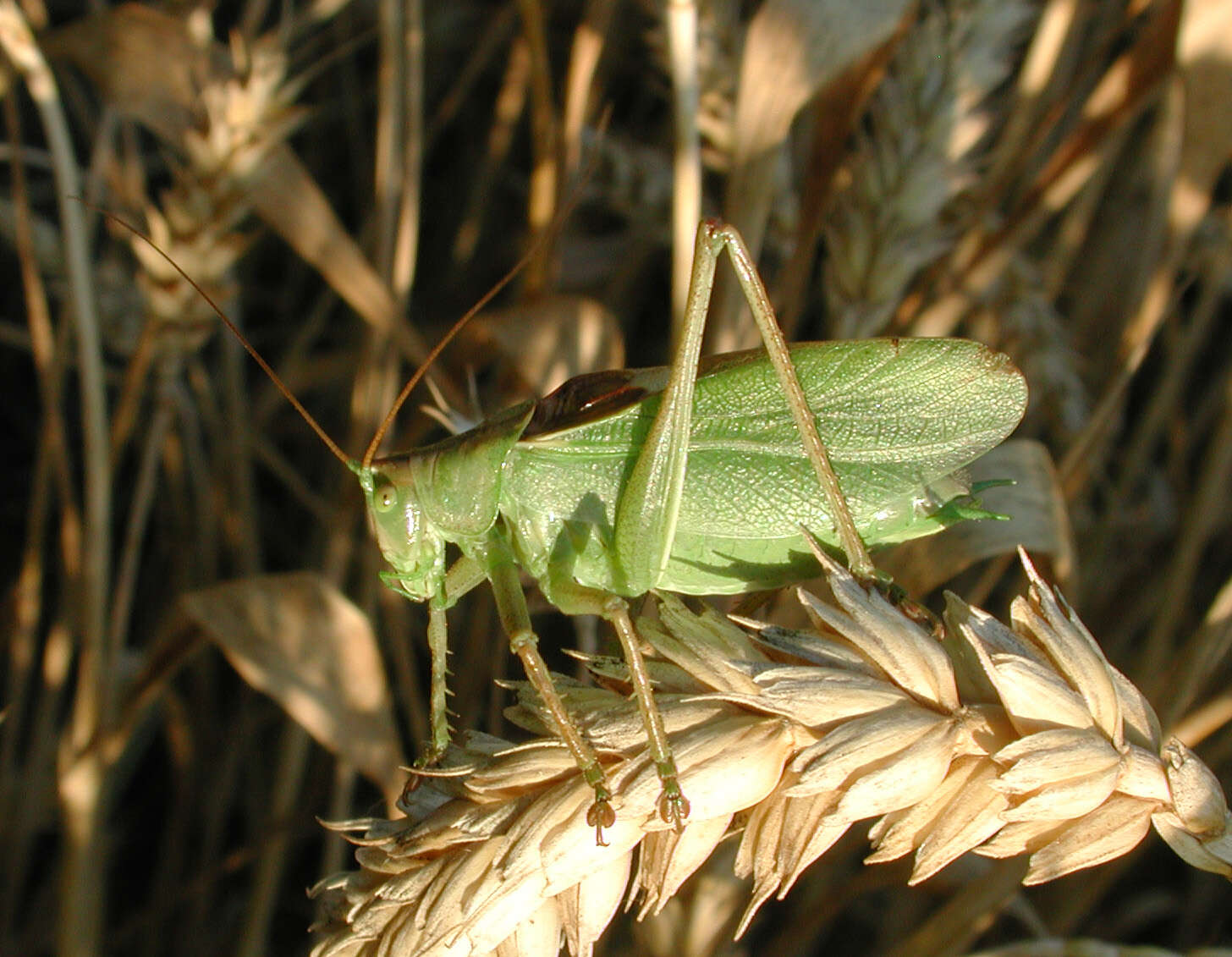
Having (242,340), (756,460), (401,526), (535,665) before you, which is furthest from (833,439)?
(242,340)

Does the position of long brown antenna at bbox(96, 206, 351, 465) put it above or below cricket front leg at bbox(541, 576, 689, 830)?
above

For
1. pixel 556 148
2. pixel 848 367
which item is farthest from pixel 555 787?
pixel 556 148

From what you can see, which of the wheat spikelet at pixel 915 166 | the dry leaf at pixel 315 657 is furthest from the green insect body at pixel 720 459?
the wheat spikelet at pixel 915 166

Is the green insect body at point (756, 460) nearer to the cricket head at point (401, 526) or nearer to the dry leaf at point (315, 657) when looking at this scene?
the cricket head at point (401, 526)

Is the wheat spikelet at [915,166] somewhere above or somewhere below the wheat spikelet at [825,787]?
above

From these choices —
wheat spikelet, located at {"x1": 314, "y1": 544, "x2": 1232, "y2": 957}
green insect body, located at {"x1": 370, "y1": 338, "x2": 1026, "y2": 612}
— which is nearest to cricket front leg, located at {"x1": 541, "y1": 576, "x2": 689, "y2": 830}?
wheat spikelet, located at {"x1": 314, "y1": 544, "x2": 1232, "y2": 957}

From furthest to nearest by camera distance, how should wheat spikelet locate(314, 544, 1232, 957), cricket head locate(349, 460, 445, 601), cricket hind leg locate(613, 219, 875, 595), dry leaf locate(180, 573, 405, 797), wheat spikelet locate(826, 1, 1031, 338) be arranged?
1. wheat spikelet locate(826, 1, 1031, 338)
2. dry leaf locate(180, 573, 405, 797)
3. cricket head locate(349, 460, 445, 601)
4. cricket hind leg locate(613, 219, 875, 595)
5. wheat spikelet locate(314, 544, 1232, 957)

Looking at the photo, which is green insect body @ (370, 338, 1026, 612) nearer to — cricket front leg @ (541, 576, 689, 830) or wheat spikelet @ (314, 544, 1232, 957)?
cricket front leg @ (541, 576, 689, 830)

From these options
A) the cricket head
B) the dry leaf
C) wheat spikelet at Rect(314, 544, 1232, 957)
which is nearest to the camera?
wheat spikelet at Rect(314, 544, 1232, 957)
